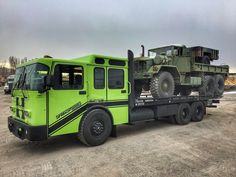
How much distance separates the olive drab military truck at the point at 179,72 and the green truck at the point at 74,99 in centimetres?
148

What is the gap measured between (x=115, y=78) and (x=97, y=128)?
1675 millimetres

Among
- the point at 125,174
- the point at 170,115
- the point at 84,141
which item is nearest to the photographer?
the point at 125,174

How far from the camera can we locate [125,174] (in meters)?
4.60

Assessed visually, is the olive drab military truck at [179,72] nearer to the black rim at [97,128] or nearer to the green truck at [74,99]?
the green truck at [74,99]

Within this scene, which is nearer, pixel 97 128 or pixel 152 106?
pixel 97 128

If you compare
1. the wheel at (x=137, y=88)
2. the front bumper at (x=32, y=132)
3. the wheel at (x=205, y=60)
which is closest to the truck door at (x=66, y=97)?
the front bumper at (x=32, y=132)

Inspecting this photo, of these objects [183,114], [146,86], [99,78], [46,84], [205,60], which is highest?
[205,60]

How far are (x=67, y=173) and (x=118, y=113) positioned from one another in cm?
291

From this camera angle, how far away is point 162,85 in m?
9.15

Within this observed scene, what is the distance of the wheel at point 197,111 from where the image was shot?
33.9 feet

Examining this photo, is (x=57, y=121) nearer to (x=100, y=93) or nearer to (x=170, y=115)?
(x=100, y=93)

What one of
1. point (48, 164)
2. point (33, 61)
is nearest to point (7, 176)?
point (48, 164)

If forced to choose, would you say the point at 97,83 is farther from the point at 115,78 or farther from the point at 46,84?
the point at 46,84

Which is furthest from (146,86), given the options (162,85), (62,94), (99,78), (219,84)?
(62,94)
